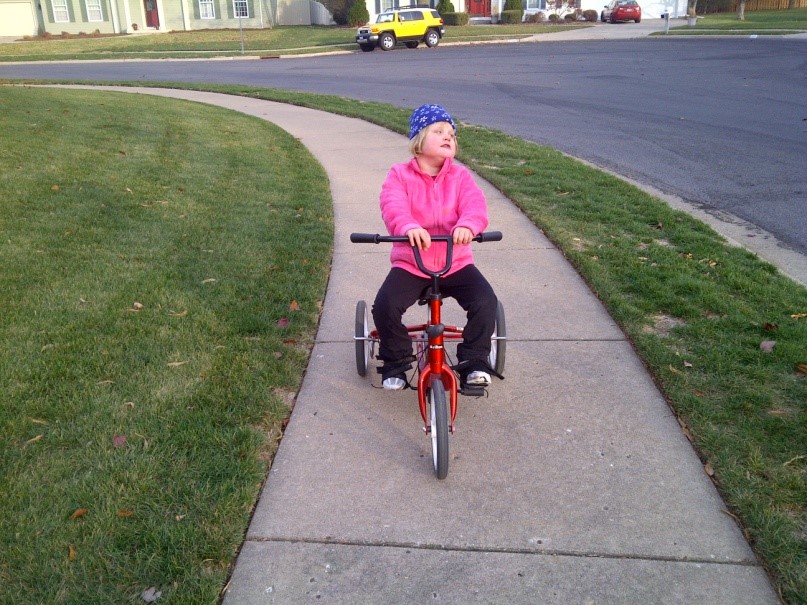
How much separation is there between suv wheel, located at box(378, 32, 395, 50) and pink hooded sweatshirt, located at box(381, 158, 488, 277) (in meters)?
31.0

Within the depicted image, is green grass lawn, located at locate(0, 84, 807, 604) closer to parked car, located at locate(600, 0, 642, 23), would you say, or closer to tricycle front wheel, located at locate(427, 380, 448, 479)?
tricycle front wheel, located at locate(427, 380, 448, 479)

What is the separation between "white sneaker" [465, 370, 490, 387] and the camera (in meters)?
3.72

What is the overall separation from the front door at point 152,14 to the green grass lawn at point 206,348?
43.4m

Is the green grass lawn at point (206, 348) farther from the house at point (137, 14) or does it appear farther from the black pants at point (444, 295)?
the house at point (137, 14)

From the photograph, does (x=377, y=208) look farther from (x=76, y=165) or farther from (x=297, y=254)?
(x=76, y=165)

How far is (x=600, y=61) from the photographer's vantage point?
988 inches

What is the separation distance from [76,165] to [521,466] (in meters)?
7.43

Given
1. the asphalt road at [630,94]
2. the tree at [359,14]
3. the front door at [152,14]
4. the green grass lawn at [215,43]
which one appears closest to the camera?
the asphalt road at [630,94]

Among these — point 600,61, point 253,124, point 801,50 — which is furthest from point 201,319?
point 801,50

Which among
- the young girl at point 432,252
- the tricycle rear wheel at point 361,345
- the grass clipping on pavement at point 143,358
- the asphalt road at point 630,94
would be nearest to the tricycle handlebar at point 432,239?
the young girl at point 432,252

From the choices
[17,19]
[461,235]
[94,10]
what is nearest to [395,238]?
[461,235]

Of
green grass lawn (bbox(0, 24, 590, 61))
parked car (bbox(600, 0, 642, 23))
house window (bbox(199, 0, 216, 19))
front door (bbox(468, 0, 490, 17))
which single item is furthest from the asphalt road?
house window (bbox(199, 0, 216, 19))

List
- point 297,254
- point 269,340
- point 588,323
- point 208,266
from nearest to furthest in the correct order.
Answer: point 269,340
point 588,323
point 208,266
point 297,254

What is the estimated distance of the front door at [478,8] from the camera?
50.2m
